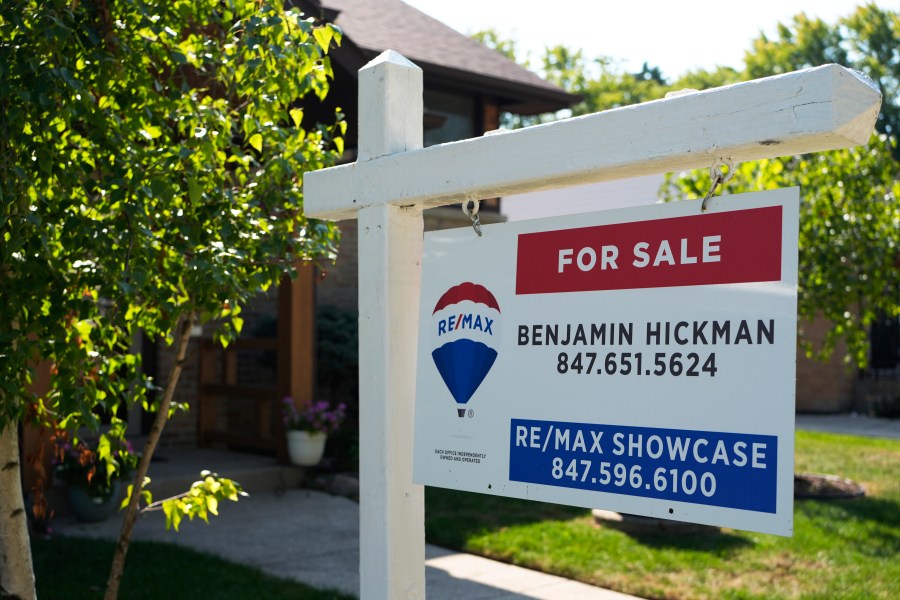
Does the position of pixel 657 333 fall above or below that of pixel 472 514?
above

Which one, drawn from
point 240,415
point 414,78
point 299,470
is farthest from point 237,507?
point 414,78

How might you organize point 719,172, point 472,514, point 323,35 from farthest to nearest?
point 472,514
point 323,35
point 719,172

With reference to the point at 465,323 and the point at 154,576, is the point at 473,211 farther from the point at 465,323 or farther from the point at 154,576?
the point at 154,576

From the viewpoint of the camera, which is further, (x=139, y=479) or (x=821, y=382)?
(x=821, y=382)

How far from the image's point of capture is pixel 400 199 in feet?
9.59

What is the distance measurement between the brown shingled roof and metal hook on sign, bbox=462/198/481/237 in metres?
9.32

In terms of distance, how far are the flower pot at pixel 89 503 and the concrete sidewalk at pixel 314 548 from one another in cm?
8

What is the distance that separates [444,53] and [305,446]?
611cm

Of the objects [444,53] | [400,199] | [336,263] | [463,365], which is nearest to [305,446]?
[336,263]

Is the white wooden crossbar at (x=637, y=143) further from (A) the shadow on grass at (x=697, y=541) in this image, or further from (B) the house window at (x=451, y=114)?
(B) the house window at (x=451, y=114)

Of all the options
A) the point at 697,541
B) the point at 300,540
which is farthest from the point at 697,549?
the point at 300,540

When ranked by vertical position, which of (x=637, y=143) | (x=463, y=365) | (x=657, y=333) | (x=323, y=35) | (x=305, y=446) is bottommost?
Result: (x=305, y=446)

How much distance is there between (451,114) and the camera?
45.2 ft

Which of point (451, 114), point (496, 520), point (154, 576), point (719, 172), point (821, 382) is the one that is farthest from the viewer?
point (821, 382)
